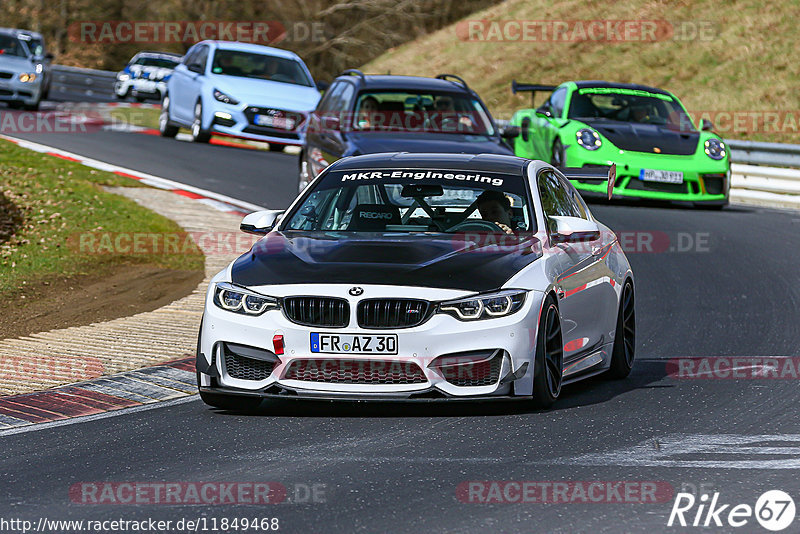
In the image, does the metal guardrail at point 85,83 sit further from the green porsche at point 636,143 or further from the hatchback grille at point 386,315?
the hatchback grille at point 386,315

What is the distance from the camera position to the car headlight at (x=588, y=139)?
755 inches

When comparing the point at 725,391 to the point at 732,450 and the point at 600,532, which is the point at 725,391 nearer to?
the point at 732,450

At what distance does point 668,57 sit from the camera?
123 ft

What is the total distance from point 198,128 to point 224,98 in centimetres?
116

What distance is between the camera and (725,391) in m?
8.67

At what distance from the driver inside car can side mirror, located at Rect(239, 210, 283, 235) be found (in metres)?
1.20

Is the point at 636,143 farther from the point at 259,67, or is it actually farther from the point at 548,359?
the point at 548,359

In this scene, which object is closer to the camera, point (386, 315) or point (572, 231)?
point (386, 315)

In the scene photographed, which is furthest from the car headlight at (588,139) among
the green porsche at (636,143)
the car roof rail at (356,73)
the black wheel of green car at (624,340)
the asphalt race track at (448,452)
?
the black wheel of green car at (624,340)

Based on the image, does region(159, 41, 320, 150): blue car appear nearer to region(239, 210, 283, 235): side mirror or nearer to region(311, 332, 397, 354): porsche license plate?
region(239, 210, 283, 235): side mirror

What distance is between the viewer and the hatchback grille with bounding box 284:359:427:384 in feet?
24.3

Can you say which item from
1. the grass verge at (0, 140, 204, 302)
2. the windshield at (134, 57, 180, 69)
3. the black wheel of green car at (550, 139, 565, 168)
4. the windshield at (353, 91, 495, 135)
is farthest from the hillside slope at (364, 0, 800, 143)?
the grass verge at (0, 140, 204, 302)

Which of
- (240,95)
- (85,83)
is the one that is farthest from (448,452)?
(85,83)

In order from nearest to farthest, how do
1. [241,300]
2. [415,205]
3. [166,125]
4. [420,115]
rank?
[241,300]
[415,205]
[420,115]
[166,125]
